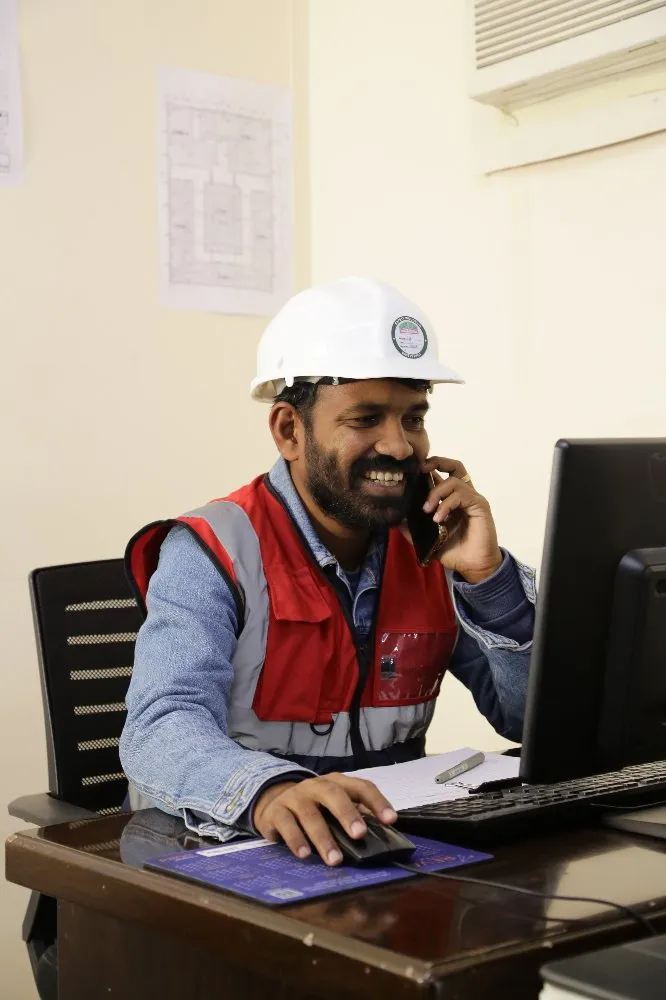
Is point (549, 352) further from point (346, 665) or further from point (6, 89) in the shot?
point (6, 89)

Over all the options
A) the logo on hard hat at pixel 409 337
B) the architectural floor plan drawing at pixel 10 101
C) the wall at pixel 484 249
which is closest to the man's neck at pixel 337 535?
the logo on hard hat at pixel 409 337

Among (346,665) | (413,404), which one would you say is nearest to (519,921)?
(346,665)

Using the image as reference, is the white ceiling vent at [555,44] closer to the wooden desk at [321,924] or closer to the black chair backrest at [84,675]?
the black chair backrest at [84,675]

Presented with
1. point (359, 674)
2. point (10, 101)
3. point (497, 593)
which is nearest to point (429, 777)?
point (359, 674)

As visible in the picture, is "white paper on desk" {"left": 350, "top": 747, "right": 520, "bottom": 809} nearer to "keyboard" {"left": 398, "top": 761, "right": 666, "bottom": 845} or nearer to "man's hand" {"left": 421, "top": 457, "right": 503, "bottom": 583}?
"keyboard" {"left": 398, "top": 761, "right": 666, "bottom": 845}

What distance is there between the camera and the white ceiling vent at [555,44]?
2.36 meters

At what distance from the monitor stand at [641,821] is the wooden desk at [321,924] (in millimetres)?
20

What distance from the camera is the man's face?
1.83 meters

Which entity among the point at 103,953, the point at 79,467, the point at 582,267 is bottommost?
the point at 103,953

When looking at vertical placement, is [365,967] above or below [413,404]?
A: below

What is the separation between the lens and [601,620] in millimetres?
1239

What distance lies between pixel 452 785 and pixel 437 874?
38cm

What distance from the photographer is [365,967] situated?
0.93 meters

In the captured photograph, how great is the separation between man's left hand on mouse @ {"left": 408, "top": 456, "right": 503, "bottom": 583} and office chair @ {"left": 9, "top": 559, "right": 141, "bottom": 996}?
1.84 ft
